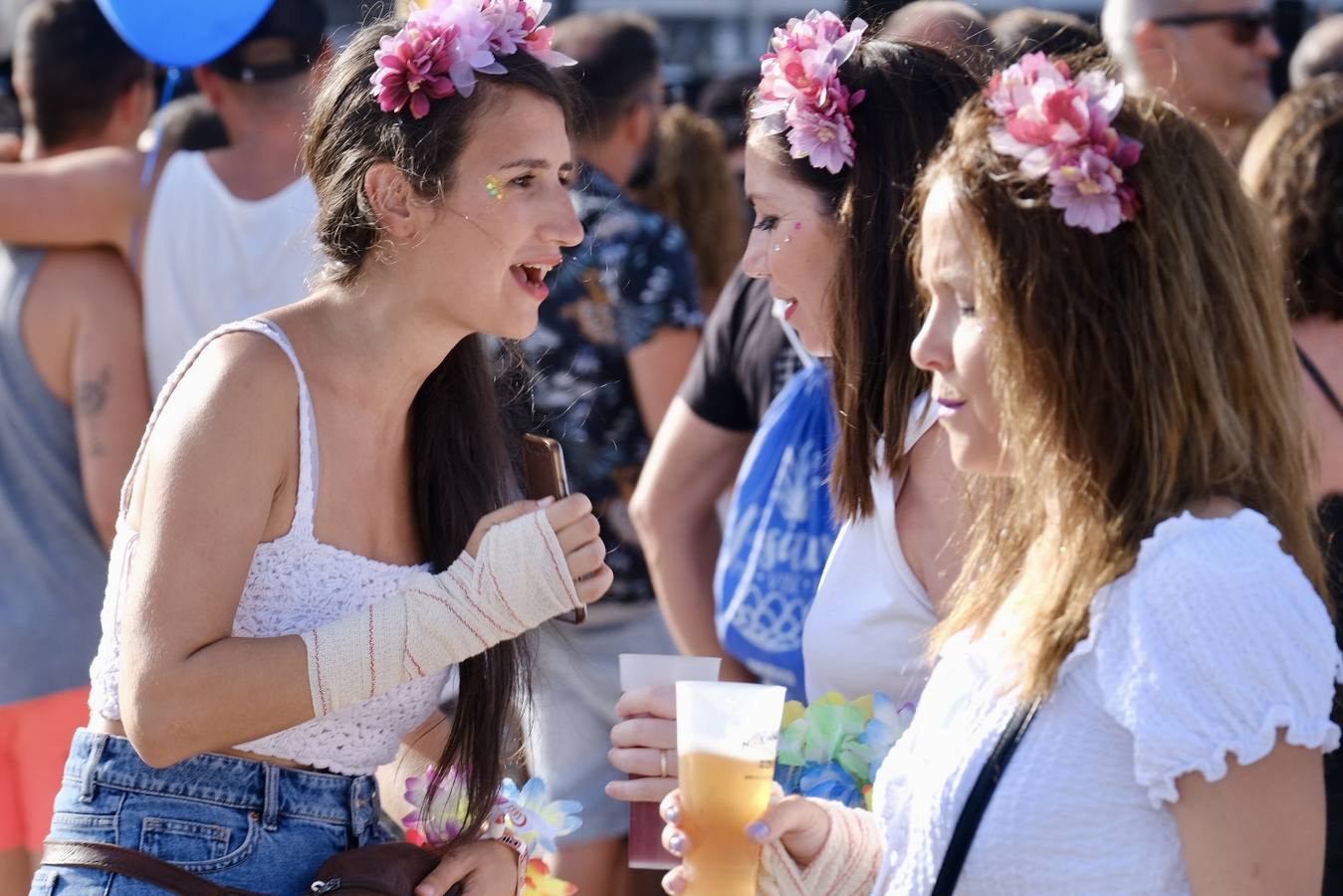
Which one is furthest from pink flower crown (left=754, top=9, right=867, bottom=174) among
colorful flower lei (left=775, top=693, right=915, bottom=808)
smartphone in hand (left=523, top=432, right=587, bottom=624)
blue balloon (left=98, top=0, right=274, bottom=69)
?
blue balloon (left=98, top=0, right=274, bottom=69)

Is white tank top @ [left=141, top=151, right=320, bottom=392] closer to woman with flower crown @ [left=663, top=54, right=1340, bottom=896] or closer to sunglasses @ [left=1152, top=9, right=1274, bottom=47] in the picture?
woman with flower crown @ [left=663, top=54, right=1340, bottom=896]

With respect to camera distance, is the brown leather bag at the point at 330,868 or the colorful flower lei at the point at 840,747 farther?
the colorful flower lei at the point at 840,747

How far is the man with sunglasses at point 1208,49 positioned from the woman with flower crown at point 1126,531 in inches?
117

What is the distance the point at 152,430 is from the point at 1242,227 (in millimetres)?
1404

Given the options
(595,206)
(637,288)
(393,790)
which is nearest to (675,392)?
(637,288)

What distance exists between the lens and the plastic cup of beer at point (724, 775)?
182 cm

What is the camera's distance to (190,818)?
202 centimetres

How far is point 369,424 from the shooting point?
2.23 meters

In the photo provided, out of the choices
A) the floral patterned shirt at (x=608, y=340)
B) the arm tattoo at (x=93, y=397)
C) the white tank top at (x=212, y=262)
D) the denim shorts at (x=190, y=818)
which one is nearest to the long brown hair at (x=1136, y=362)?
the denim shorts at (x=190, y=818)

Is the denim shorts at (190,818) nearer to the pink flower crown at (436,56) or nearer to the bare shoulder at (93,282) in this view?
the pink flower crown at (436,56)

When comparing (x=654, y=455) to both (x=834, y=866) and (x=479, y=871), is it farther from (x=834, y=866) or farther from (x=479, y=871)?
(x=834, y=866)

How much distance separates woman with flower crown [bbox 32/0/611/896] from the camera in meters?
1.94

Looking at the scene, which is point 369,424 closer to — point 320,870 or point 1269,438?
point 320,870

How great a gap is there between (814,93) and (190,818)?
148 cm
